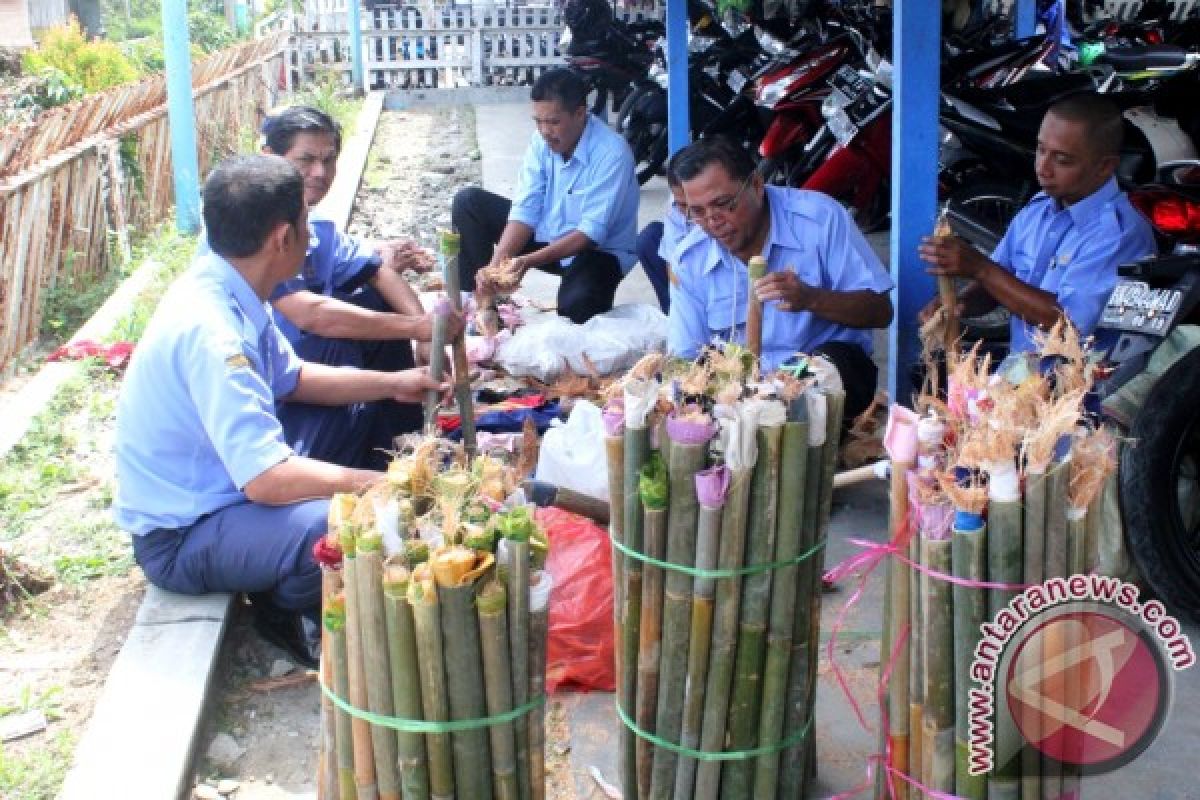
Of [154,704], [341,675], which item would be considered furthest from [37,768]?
[341,675]

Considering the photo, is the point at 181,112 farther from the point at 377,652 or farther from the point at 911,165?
the point at 377,652

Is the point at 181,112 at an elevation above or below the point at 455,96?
below

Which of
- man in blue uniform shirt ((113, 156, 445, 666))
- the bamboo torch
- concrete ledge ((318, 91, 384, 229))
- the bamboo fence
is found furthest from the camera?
concrete ledge ((318, 91, 384, 229))

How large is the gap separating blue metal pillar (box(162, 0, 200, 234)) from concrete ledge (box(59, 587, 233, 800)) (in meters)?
5.69

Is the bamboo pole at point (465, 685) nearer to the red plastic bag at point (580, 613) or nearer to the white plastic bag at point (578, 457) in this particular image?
the red plastic bag at point (580, 613)

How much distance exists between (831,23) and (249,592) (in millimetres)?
5314

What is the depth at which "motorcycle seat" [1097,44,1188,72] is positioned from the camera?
5.41 metres

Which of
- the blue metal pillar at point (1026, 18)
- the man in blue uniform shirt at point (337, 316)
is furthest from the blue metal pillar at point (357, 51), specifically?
the man in blue uniform shirt at point (337, 316)

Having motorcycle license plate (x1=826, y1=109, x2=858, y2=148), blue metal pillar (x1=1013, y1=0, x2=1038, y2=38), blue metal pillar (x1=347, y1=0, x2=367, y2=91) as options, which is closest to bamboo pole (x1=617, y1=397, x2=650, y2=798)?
motorcycle license plate (x1=826, y1=109, x2=858, y2=148)

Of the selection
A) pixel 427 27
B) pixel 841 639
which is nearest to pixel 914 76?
pixel 841 639

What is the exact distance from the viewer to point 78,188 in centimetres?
724

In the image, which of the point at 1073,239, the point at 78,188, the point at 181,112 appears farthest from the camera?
the point at 181,112

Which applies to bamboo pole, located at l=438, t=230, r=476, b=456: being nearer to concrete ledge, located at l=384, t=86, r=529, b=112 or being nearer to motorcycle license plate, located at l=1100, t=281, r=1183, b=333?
motorcycle license plate, located at l=1100, t=281, r=1183, b=333

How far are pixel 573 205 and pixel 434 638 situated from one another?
12.9ft
